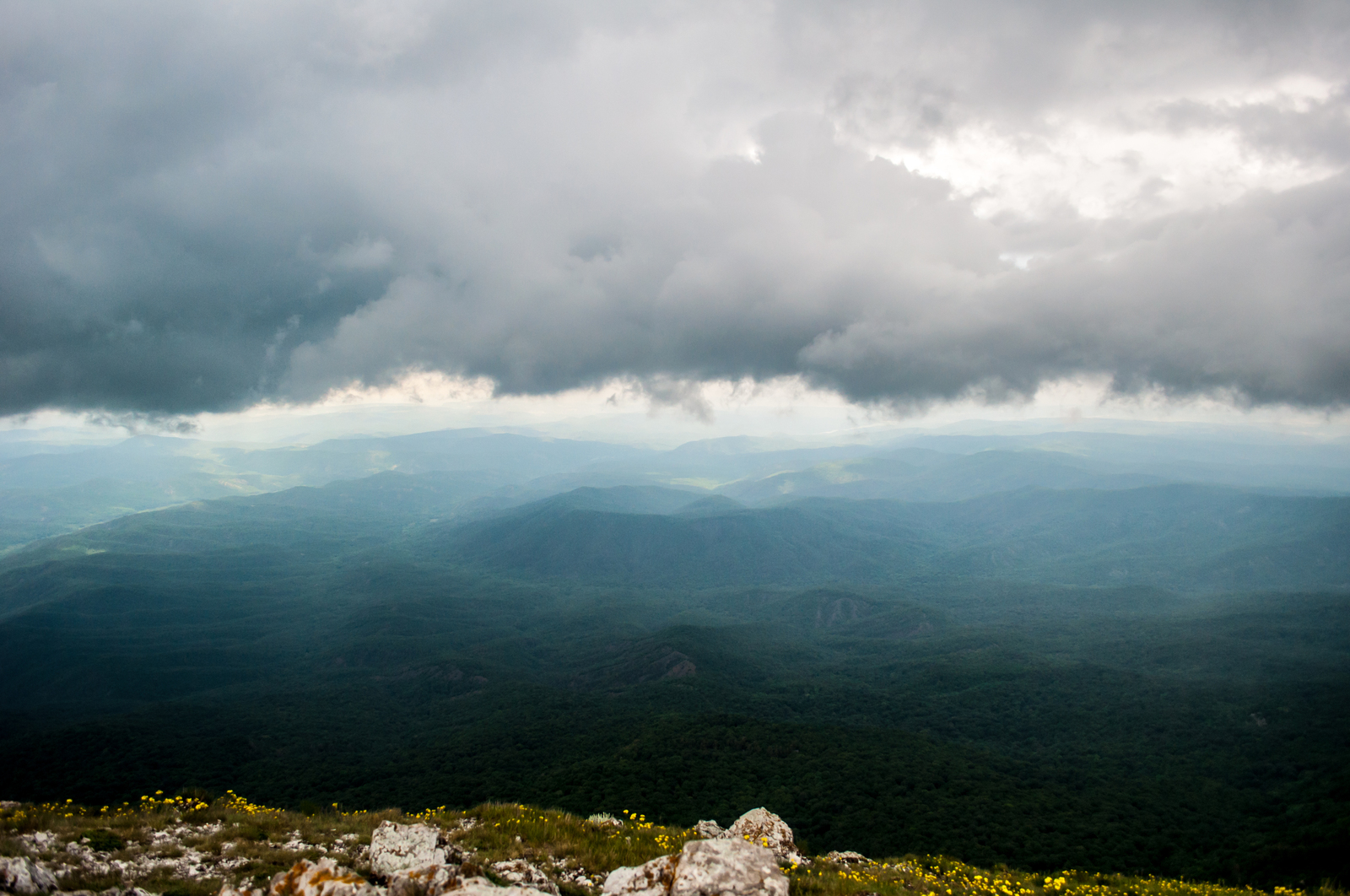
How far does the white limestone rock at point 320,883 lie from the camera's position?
585 inches

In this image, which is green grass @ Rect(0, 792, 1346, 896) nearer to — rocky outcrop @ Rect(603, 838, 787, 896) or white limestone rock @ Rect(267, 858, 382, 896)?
rocky outcrop @ Rect(603, 838, 787, 896)

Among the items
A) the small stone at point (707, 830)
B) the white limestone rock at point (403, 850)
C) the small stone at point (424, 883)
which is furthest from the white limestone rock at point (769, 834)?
the small stone at point (424, 883)

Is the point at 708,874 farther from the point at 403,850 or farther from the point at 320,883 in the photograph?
the point at 403,850

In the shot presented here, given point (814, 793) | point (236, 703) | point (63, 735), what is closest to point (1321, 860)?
point (814, 793)

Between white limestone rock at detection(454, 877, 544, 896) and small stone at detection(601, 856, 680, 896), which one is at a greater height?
white limestone rock at detection(454, 877, 544, 896)

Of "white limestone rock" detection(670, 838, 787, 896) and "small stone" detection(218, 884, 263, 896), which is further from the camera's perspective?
"small stone" detection(218, 884, 263, 896)

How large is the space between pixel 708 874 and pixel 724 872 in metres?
0.54

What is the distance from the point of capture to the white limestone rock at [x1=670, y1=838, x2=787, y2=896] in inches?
611

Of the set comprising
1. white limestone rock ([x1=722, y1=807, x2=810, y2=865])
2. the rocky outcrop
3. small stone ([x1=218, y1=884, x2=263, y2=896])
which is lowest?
white limestone rock ([x1=722, y1=807, x2=810, y2=865])

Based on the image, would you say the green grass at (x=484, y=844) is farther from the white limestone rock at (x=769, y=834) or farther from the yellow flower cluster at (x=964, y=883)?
the white limestone rock at (x=769, y=834)

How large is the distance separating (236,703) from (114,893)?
799 ft

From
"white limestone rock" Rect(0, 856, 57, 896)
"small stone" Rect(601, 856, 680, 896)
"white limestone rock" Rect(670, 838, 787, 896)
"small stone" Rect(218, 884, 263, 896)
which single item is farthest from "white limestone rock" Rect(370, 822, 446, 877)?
"white limestone rock" Rect(0, 856, 57, 896)

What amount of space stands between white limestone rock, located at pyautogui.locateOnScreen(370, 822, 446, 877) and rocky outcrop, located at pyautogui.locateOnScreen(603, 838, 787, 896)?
6.30 meters

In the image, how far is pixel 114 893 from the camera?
15.5 m
